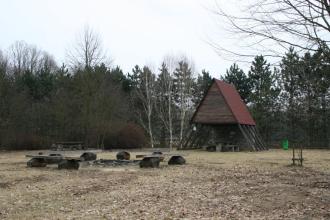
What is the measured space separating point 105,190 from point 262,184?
4167 mm

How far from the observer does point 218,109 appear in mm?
37125

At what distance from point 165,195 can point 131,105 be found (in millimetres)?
41700

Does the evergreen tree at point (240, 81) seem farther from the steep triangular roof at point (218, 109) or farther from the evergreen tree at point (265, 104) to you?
the steep triangular roof at point (218, 109)

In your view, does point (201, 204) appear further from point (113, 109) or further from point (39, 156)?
point (113, 109)

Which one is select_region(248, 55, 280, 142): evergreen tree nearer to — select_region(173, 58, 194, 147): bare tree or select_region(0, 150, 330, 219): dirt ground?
select_region(173, 58, 194, 147): bare tree

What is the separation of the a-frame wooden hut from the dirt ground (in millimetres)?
19808

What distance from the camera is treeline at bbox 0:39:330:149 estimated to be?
128ft

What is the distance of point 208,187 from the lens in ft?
41.8

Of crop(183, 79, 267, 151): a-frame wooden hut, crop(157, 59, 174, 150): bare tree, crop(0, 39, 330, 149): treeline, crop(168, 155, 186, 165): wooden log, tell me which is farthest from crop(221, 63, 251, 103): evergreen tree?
crop(168, 155, 186, 165): wooden log

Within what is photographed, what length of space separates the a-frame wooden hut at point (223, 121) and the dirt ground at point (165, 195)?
19.8 m

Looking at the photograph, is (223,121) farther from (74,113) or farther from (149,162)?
(149,162)

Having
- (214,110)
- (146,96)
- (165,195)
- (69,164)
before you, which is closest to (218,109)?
(214,110)

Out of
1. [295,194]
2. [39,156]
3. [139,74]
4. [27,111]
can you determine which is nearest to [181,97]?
[139,74]

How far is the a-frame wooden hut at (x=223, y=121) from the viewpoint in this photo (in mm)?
36844
